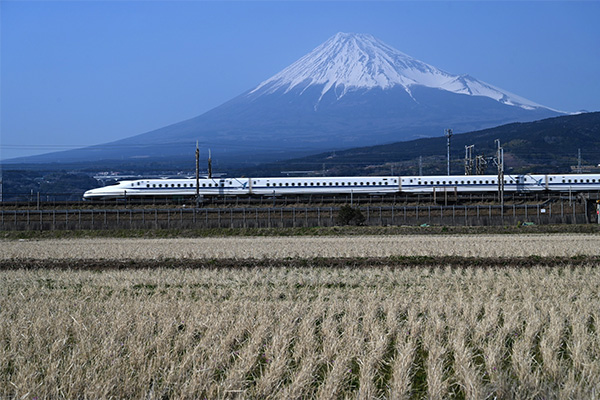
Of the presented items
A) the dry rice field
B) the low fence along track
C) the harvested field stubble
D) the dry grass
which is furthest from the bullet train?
the harvested field stubble

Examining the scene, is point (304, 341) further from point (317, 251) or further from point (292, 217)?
point (292, 217)

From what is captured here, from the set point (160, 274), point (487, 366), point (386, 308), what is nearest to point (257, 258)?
point (160, 274)

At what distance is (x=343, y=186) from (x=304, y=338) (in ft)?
186

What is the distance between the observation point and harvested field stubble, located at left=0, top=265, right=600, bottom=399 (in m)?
9.45

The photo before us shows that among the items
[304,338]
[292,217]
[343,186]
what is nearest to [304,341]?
[304,338]

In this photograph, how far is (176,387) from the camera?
30.9 feet

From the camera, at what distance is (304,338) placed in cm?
1170

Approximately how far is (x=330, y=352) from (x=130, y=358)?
2.92m

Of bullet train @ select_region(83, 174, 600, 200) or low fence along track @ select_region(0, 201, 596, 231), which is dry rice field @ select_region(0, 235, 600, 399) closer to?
low fence along track @ select_region(0, 201, 596, 231)

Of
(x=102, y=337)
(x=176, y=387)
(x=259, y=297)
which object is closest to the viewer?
(x=176, y=387)

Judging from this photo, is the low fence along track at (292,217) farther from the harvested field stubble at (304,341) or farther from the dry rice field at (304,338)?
the harvested field stubble at (304,341)

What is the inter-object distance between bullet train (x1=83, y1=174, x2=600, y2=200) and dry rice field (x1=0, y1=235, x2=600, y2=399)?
4724cm

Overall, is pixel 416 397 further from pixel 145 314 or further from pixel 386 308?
pixel 145 314

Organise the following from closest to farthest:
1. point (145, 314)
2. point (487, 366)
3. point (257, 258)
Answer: point (487, 366)
point (145, 314)
point (257, 258)
